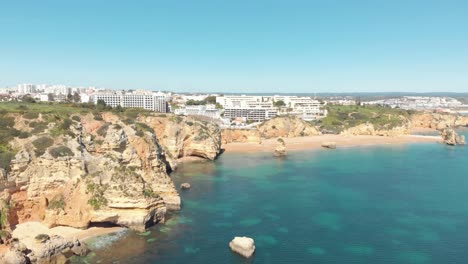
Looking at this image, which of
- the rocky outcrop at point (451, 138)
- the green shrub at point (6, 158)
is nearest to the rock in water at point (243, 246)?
the green shrub at point (6, 158)

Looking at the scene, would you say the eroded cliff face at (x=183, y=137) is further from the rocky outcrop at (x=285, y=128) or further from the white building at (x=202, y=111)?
the white building at (x=202, y=111)

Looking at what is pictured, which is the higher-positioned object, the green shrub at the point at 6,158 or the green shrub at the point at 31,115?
the green shrub at the point at 31,115

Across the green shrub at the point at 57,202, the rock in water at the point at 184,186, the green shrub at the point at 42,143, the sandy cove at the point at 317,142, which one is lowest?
the rock in water at the point at 184,186

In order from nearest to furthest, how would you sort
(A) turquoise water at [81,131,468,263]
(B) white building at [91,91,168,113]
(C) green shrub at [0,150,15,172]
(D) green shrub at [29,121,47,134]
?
(A) turquoise water at [81,131,468,263], (C) green shrub at [0,150,15,172], (D) green shrub at [29,121,47,134], (B) white building at [91,91,168,113]

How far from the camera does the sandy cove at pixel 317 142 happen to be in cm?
9225

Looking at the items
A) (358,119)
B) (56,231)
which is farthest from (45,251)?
(358,119)

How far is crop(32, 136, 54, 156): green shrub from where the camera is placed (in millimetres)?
38656

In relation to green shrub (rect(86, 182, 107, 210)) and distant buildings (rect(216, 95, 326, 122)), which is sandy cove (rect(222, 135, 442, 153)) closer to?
distant buildings (rect(216, 95, 326, 122))

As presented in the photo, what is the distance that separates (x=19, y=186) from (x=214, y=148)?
4378cm

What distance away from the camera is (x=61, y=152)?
3825cm

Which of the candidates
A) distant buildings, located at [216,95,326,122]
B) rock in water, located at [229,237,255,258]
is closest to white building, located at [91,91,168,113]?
distant buildings, located at [216,95,326,122]

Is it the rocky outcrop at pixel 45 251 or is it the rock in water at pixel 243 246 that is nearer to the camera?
the rocky outcrop at pixel 45 251

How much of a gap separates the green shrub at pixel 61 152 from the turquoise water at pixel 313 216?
10153 millimetres

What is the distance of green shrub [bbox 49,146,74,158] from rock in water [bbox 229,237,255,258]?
19.1 metres
